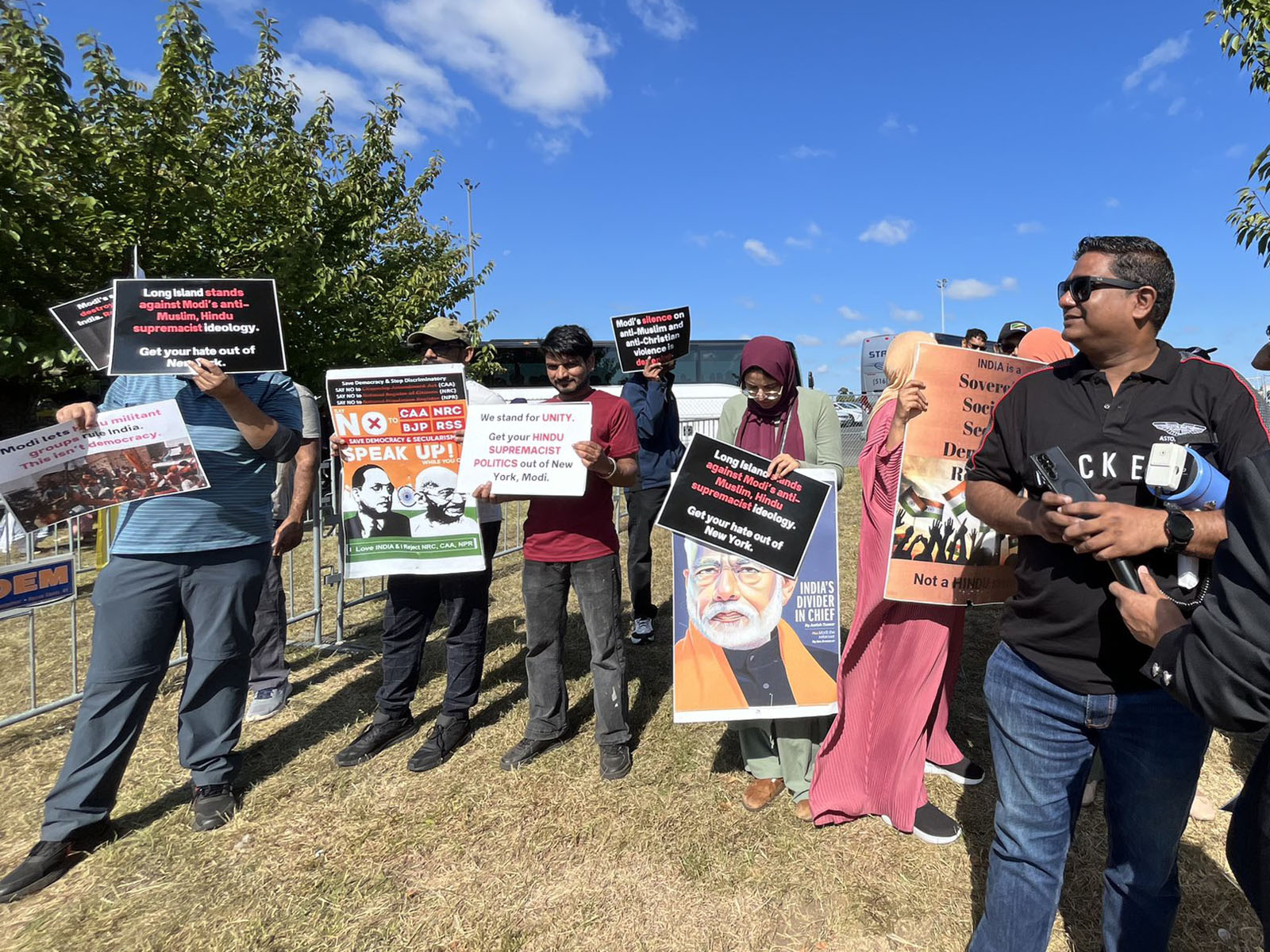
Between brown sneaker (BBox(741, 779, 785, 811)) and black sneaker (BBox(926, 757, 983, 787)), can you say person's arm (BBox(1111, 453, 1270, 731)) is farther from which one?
black sneaker (BBox(926, 757, 983, 787))

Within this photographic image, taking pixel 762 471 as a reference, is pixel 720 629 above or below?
below

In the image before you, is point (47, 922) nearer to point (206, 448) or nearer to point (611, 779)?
point (206, 448)

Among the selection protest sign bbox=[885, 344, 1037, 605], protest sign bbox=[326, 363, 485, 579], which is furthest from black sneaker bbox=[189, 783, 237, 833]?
protest sign bbox=[885, 344, 1037, 605]

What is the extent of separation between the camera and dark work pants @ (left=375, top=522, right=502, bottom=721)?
356 cm

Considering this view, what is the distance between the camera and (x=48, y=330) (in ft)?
25.2

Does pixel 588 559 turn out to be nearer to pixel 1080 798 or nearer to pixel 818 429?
pixel 818 429

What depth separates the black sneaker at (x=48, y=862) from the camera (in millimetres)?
2510

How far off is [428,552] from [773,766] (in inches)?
80.1

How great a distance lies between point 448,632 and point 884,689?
7.21 feet

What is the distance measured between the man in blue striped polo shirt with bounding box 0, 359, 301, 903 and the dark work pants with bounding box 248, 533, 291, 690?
3.54 ft

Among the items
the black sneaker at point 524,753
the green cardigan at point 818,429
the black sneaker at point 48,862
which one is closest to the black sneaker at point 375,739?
the black sneaker at point 524,753

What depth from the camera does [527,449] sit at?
308cm

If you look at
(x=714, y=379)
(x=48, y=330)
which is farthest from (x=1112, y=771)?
(x=714, y=379)

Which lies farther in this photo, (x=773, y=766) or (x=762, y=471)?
(x=773, y=766)
